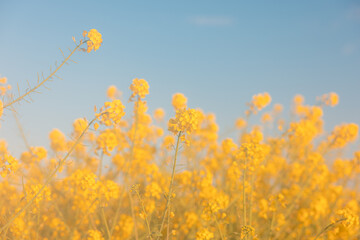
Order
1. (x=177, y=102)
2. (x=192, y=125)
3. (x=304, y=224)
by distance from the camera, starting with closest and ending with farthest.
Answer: (x=192, y=125)
(x=304, y=224)
(x=177, y=102)

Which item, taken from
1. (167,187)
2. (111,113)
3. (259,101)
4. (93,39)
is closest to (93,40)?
(93,39)

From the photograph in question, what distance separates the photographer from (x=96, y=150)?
398cm

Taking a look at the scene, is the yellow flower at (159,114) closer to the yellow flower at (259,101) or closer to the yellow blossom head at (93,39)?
the yellow flower at (259,101)

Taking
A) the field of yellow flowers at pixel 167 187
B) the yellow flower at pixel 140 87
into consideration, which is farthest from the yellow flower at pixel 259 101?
the yellow flower at pixel 140 87

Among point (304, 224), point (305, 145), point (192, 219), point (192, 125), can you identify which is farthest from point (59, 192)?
point (305, 145)

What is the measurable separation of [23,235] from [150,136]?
380cm

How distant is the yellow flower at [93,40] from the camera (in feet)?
8.78

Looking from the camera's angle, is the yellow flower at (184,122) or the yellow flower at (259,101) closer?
the yellow flower at (184,122)

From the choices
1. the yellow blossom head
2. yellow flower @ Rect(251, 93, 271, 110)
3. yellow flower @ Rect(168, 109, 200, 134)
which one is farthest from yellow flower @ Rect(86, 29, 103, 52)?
yellow flower @ Rect(251, 93, 271, 110)

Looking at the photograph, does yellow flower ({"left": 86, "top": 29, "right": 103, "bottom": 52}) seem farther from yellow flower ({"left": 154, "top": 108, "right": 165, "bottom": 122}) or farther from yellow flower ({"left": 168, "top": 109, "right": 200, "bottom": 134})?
yellow flower ({"left": 154, "top": 108, "right": 165, "bottom": 122})

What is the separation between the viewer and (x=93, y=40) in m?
2.67

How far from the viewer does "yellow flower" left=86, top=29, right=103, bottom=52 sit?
2.68 metres

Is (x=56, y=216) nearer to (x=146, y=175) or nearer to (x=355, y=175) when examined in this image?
(x=146, y=175)

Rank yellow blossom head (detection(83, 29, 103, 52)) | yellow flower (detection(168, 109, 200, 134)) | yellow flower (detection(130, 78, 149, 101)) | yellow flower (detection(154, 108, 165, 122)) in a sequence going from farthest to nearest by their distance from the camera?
yellow flower (detection(154, 108, 165, 122)) → yellow flower (detection(130, 78, 149, 101)) → yellow blossom head (detection(83, 29, 103, 52)) → yellow flower (detection(168, 109, 200, 134))
